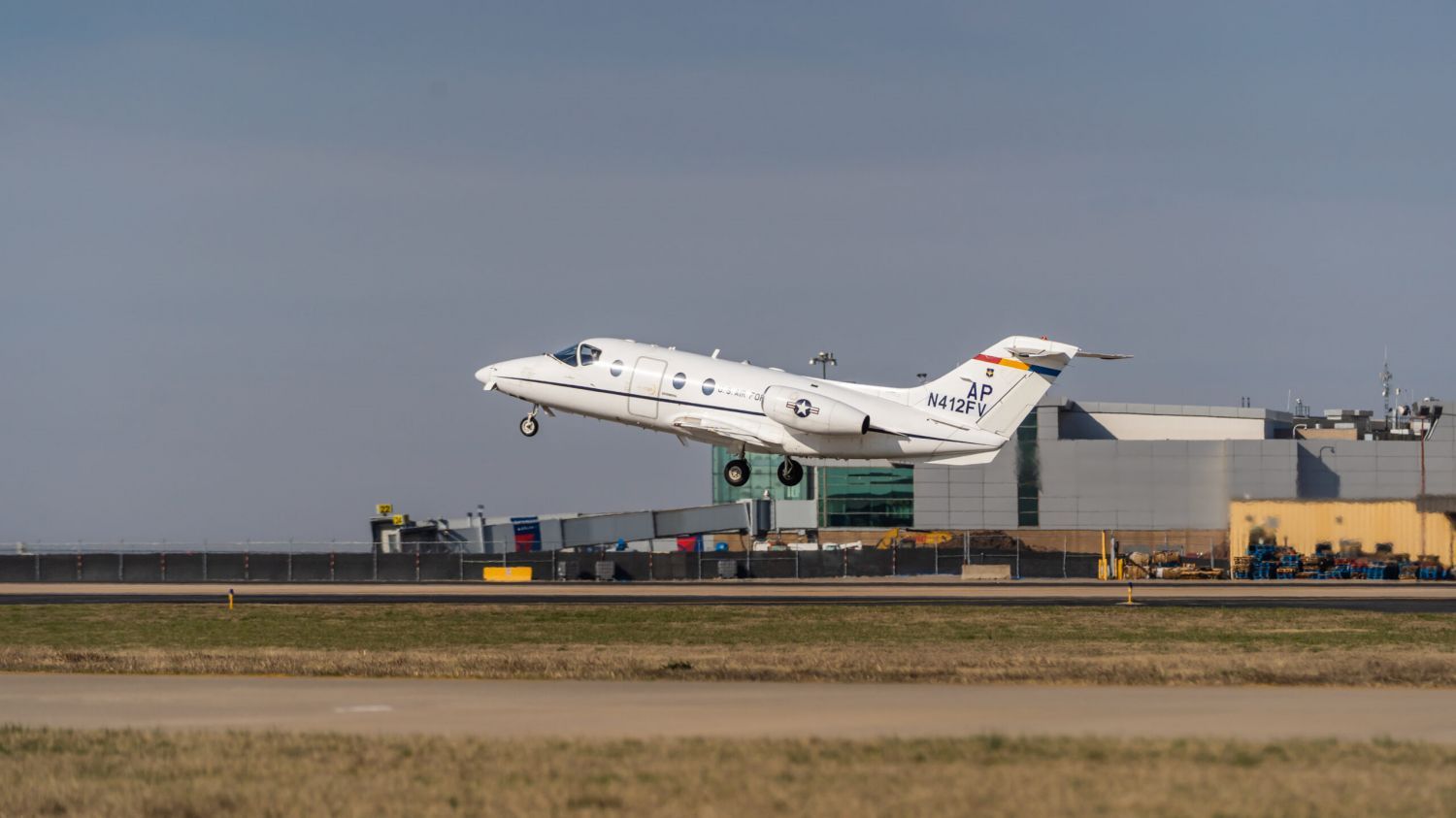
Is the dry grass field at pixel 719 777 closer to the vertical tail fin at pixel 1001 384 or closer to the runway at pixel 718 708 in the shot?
the runway at pixel 718 708

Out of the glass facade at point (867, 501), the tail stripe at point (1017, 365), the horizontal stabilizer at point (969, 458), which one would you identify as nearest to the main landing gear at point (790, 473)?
the horizontal stabilizer at point (969, 458)

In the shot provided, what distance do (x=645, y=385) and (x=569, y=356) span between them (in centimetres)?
286

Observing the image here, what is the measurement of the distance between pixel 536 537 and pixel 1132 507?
35003 millimetres

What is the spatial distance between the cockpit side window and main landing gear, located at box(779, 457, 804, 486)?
22.1ft

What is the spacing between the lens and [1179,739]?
18312 millimetres

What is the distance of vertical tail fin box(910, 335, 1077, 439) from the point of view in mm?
46594

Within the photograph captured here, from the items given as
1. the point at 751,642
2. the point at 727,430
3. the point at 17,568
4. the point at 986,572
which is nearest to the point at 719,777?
the point at 751,642

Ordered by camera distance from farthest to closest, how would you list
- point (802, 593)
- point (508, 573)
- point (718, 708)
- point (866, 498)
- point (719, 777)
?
point (866, 498) < point (508, 573) < point (802, 593) < point (718, 708) < point (719, 777)

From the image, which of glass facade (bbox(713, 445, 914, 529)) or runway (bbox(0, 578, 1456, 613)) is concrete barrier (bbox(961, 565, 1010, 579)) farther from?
glass facade (bbox(713, 445, 914, 529))

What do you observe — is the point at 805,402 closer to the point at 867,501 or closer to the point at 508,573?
the point at 508,573

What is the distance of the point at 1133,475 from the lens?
318 ft

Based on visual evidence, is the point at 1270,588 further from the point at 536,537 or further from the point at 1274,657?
the point at 536,537

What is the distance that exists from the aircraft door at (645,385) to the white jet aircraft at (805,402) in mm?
27

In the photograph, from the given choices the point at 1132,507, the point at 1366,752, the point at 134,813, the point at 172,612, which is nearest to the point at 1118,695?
the point at 1366,752
